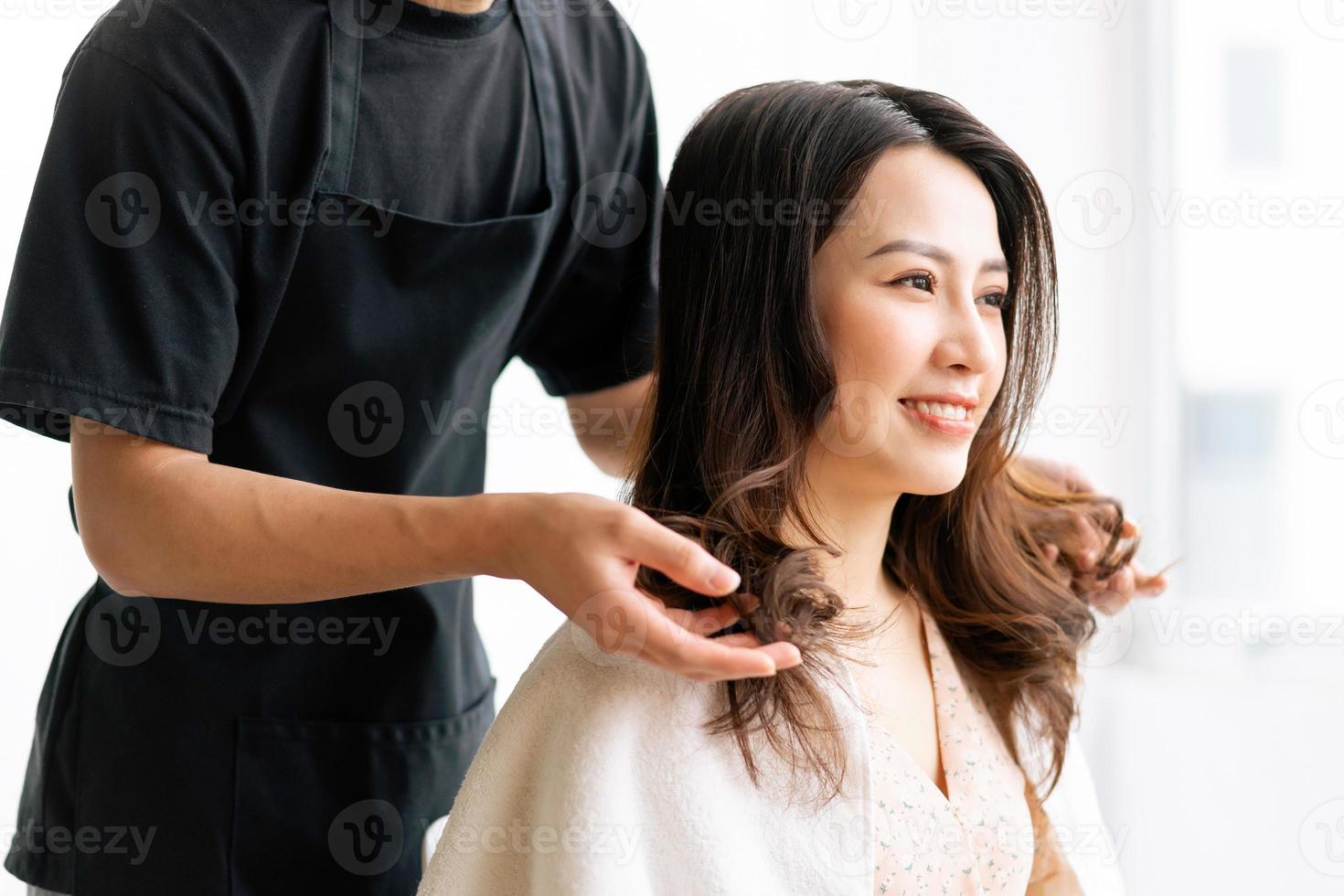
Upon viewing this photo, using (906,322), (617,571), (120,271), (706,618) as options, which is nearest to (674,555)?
(617,571)

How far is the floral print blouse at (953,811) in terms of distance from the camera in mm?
1119

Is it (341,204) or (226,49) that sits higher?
(226,49)

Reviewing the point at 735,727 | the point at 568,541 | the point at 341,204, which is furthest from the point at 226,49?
the point at 735,727

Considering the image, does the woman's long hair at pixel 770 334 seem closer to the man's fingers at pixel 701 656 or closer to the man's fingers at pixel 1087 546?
the man's fingers at pixel 701 656

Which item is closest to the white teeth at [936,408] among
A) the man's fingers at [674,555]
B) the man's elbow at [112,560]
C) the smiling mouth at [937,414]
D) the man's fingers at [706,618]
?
the smiling mouth at [937,414]

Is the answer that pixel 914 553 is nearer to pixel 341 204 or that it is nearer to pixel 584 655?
pixel 584 655

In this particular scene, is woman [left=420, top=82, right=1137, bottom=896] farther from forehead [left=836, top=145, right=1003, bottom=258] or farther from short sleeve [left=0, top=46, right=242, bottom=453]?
short sleeve [left=0, top=46, right=242, bottom=453]

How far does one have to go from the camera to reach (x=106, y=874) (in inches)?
46.5

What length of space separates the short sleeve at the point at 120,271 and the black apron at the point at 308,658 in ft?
0.37

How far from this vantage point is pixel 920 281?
3.61 ft

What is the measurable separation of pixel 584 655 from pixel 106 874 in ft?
1.75

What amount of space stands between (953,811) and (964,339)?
45 centimetres

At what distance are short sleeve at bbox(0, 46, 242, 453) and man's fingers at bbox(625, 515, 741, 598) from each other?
1.34 ft

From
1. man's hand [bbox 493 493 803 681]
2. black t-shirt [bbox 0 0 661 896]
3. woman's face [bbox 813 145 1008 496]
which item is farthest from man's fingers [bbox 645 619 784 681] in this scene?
black t-shirt [bbox 0 0 661 896]
